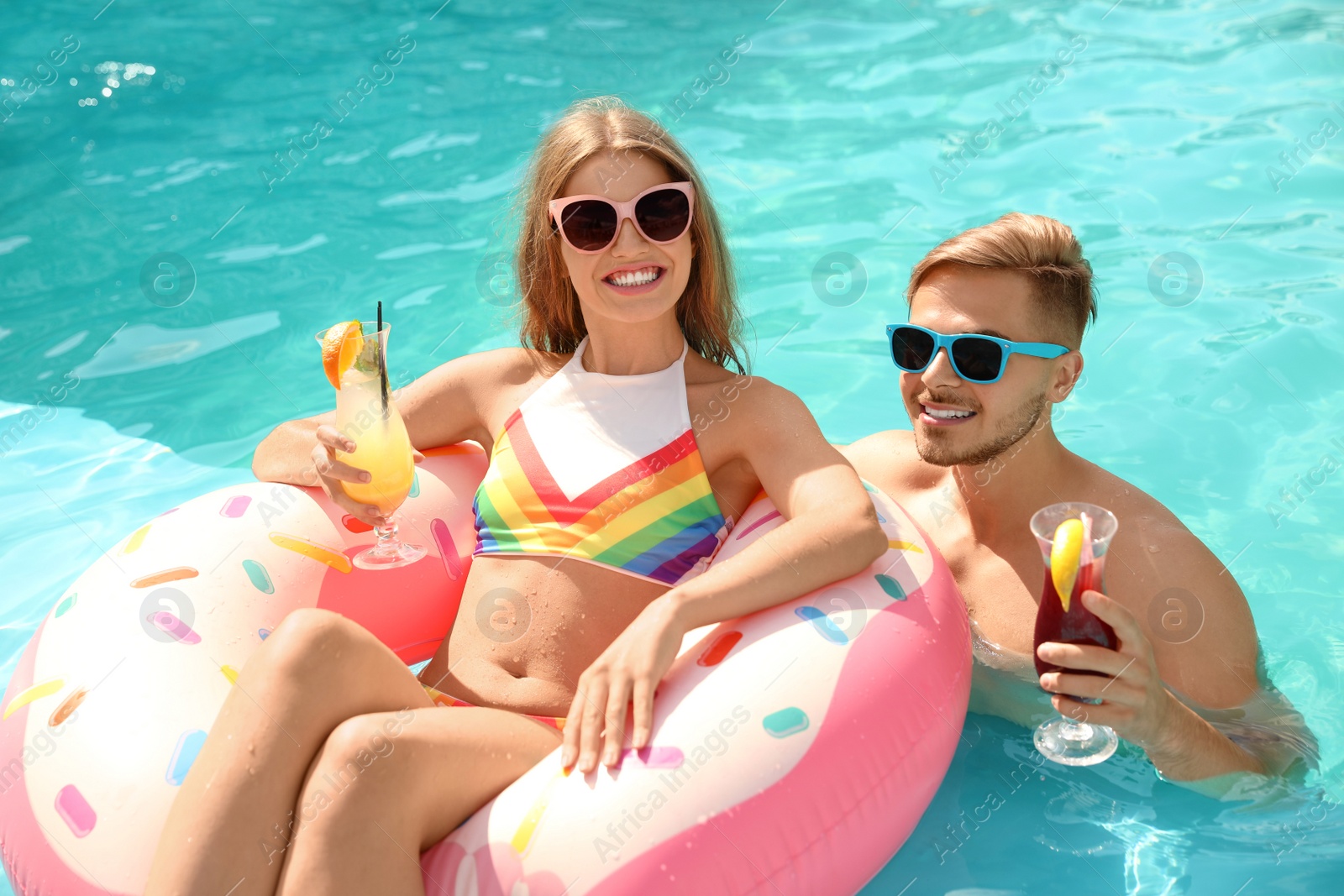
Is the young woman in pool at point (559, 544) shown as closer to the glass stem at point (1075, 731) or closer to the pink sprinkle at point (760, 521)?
the pink sprinkle at point (760, 521)

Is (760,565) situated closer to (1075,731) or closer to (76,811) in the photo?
(1075,731)

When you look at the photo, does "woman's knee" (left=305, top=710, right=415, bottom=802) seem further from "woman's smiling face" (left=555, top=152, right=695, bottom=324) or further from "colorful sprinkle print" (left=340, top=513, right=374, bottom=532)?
"woman's smiling face" (left=555, top=152, right=695, bottom=324)

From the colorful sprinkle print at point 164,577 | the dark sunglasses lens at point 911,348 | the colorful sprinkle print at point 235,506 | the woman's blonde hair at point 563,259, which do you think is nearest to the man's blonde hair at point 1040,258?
the dark sunglasses lens at point 911,348

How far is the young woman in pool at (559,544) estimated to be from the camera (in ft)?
7.24

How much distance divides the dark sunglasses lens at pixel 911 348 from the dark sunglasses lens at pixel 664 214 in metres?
0.63

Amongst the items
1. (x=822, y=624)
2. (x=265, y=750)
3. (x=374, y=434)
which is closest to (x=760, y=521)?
(x=822, y=624)

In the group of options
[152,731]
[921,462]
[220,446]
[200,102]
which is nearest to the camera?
[152,731]

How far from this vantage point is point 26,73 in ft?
29.3

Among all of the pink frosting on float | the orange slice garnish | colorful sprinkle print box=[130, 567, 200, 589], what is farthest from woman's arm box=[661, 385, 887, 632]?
colorful sprinkle print box=[130, 567, 200, 589]

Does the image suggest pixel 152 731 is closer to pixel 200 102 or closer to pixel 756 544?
pixel 756 544

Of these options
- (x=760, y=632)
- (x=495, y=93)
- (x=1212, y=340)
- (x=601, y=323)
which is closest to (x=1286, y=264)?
(x=1212, y=340)

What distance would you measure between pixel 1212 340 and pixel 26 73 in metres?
8.41

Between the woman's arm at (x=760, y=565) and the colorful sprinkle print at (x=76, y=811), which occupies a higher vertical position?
the woman's arm at (x=760, y=565)

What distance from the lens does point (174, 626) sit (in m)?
2.83
